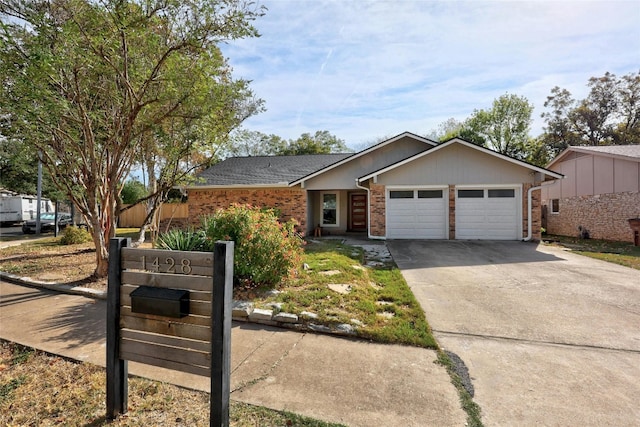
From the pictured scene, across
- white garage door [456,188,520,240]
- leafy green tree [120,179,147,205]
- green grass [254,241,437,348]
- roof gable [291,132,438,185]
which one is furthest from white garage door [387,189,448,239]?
leafy green tree [120,179,147,205]

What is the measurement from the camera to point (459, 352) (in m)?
3.41

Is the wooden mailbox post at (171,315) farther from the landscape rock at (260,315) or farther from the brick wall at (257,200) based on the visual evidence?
the brick wall at (257,200)

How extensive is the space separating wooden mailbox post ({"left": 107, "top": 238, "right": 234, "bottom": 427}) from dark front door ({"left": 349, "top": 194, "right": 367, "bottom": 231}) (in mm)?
14049

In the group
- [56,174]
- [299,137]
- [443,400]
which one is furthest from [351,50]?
[299,137]

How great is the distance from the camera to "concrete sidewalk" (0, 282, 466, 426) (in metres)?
2.43

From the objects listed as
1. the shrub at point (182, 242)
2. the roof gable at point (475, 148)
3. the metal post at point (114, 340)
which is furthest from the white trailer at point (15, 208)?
the metal post at point (114, 340)

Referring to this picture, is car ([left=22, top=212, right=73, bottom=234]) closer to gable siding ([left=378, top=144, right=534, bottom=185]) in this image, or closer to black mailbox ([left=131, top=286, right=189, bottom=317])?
gable siding ([left=378, top=144, right=534, bottom=185])

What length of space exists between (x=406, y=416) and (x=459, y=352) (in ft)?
4.56

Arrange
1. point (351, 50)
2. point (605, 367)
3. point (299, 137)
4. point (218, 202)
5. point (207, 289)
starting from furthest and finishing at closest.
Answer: point (299, 137)
point (218, 202)
point (351, 50)
point (605, 367)
point (207, 289)

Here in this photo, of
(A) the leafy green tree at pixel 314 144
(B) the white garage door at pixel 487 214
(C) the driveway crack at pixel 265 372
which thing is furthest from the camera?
(A) the leafy green tree at pixel 314 144

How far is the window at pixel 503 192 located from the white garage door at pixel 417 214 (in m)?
1.82

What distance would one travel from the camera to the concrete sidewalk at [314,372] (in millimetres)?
2430

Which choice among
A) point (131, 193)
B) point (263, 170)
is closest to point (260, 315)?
point (263, 170)

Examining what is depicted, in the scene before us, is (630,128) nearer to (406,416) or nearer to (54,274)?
(406,416)
